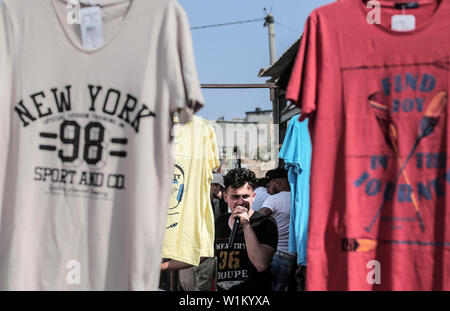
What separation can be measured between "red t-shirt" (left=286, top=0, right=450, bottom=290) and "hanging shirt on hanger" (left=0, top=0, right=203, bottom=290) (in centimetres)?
58

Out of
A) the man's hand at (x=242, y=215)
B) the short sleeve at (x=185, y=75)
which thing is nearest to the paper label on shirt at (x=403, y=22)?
the short sleeve at (x=185, y=75)

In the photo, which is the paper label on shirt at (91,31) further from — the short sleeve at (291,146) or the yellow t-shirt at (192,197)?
the short sleeve at (291,146)

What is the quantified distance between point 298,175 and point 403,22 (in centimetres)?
158

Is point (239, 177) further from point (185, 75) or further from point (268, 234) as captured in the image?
point (185, 75)

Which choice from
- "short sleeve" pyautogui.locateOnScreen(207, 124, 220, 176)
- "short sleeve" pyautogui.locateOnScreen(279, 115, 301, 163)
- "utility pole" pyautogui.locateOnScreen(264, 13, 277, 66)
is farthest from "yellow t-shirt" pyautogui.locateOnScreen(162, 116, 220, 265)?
"utility pole" pyautogui.locateOnScreen(264, 13, 277, 66)

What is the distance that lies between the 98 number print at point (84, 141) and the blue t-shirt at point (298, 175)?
1633mm

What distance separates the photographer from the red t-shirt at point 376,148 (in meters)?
1.87

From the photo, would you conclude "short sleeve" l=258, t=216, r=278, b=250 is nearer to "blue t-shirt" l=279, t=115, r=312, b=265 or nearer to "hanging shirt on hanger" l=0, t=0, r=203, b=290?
"blue t-shirt" l=279, t=115, r=312, b=265

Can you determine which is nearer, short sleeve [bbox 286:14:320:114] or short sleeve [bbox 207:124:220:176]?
short sleeve [bbox 286:14:320:114]

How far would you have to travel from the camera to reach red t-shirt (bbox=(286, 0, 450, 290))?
1865 millimetres

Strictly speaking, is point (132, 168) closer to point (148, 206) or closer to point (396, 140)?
point (148, 206)

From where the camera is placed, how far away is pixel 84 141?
1972 millimetres

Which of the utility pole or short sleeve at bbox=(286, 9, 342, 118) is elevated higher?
the utility pole
